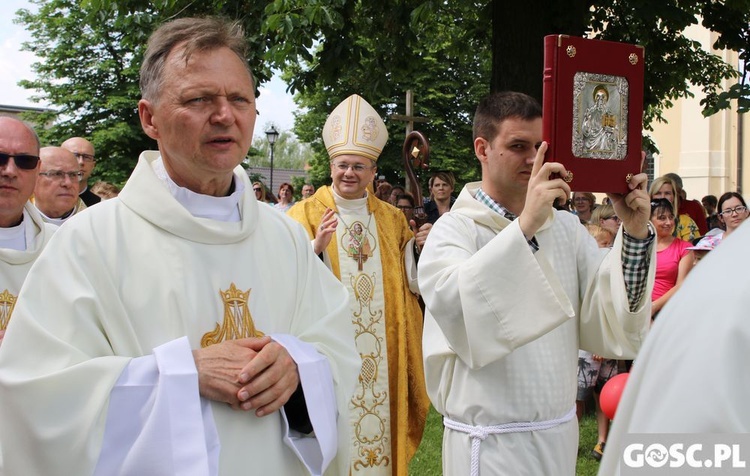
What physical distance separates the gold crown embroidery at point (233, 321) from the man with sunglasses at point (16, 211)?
161 centimetres

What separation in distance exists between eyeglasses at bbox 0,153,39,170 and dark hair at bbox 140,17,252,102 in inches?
57.7

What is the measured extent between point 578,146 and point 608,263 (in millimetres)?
597

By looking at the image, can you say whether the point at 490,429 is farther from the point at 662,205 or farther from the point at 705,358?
the point at 662,205

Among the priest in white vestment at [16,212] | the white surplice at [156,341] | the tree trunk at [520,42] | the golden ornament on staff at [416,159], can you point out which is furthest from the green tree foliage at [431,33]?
the white surplice at [156,341]

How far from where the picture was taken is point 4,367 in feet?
7.46

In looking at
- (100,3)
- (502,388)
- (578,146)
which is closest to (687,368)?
(578,146)

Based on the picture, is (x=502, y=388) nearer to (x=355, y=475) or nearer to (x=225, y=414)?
(x=225, y=414)

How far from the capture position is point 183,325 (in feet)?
8.08

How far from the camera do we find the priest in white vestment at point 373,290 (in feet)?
17.7

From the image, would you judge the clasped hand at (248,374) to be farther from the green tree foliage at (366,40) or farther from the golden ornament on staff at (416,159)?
the green tree foliage at (366,40)

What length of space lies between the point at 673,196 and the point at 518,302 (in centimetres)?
510

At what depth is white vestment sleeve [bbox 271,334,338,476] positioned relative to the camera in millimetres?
2551

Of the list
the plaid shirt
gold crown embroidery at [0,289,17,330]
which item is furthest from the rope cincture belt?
gold crown embroidery at [0,289,17,330]

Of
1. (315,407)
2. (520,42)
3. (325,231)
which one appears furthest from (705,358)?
(520,42)
